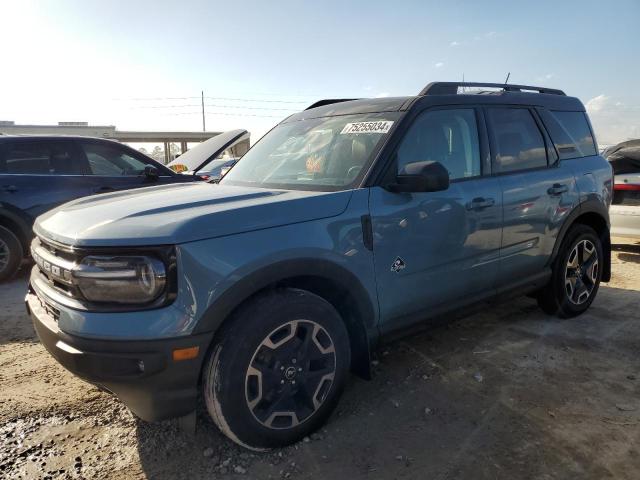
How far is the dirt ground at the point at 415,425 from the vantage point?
7.45 ft

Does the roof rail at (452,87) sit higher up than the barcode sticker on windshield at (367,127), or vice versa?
the roof rail at (452,87)

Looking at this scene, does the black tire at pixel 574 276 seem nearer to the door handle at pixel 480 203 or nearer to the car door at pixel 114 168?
the door handle at pixel 480 203

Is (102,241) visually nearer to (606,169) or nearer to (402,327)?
(402,327)

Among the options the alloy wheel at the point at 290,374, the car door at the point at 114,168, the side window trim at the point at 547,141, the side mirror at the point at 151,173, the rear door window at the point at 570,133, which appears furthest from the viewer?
the side mirror at the point at 151,173

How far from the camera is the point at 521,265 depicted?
3592 millimetres

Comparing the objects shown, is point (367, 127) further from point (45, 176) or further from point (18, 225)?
point (18, 225)

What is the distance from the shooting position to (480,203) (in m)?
3.13

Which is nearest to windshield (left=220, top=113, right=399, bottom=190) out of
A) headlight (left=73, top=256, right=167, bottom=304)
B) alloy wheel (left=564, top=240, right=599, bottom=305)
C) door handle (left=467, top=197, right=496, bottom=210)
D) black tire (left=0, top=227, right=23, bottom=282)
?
door handle (left=467, top=197, right=496, bottom=210)

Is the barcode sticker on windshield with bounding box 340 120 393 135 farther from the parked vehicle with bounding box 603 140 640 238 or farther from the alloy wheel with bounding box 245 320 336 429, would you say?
the parked vehicle with bounding box 603 140 640 238

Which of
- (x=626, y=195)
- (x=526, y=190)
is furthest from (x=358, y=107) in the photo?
(x=626, y=195)

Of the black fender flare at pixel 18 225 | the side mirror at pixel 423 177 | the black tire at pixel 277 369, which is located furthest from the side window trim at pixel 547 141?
the black fender flare at pixel 18 225

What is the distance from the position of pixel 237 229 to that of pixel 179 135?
54644 millimetres

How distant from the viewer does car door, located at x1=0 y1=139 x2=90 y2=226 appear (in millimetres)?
5438

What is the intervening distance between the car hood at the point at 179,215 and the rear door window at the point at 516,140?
1541 mm
